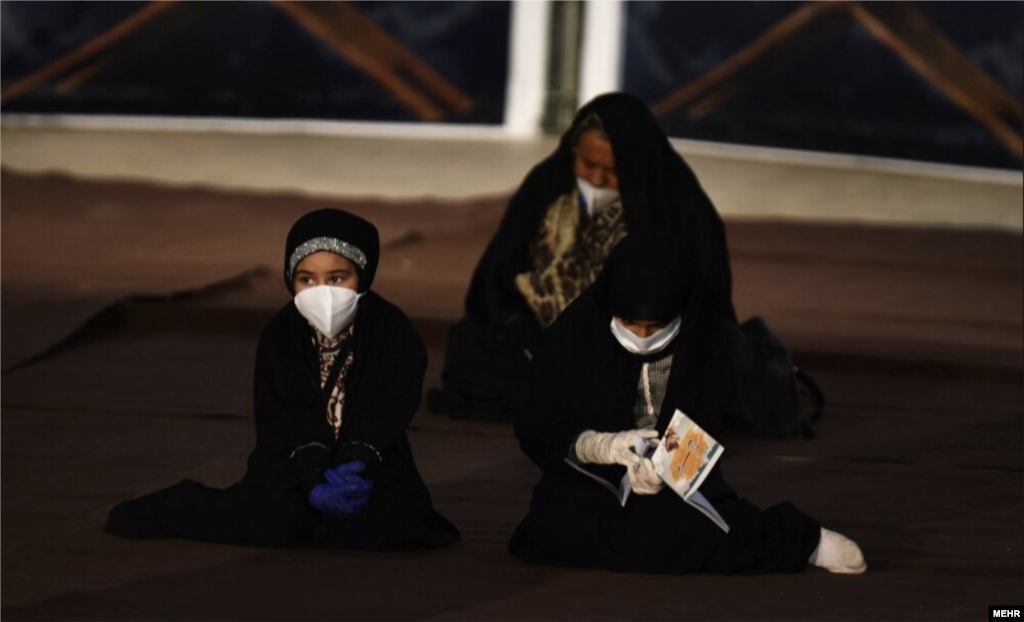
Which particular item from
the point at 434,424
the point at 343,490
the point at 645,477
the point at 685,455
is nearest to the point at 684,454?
the point at 685,455

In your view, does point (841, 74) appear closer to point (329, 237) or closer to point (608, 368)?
point (608, 368)

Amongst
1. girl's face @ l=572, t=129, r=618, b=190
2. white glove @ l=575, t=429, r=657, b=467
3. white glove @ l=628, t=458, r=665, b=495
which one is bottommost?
white glove @ l=628, t=458, r=665, b=495

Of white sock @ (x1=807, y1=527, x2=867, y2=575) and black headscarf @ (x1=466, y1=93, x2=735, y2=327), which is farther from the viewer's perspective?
black headscarf @ (x1=466, y1=93, x2=735, y2=327)

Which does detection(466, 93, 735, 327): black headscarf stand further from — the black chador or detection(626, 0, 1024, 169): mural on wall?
detection(626, 0, 1024, 169): mural on wall

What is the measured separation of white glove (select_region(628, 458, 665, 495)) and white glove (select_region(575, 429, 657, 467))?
0.01 meters

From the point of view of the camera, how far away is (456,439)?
6.43 m

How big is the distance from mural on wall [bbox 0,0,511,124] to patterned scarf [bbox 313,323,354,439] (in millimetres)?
8872

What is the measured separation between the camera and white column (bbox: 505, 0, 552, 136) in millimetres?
13562

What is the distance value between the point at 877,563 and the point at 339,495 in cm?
130

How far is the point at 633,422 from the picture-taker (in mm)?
4871

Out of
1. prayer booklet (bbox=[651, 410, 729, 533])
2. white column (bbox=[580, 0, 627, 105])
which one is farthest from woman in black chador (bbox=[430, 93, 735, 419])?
white column (bbox=[580, 0, 627, 105])

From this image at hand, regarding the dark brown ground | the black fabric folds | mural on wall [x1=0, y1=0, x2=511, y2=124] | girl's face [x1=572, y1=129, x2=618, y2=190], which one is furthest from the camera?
mural on wall [x1=0, y1=0, x2=511, y2=124]

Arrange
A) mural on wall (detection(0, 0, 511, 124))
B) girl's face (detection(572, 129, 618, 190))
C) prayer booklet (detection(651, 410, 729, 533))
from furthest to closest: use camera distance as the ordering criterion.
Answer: mural on wall (detection(0, 0, 511, 124)) → girl's face (detection(572, 129, 618, 190)) → prayer booklet (detection(651, 410, 729, 533))

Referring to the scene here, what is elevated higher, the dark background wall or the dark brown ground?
the dark background wall
